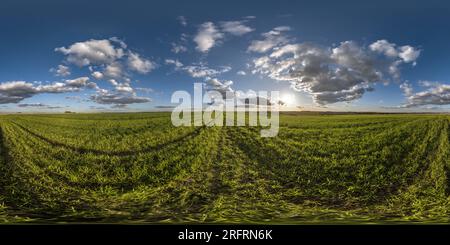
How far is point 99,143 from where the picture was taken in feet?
45.5

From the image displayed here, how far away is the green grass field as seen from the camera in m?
7.06

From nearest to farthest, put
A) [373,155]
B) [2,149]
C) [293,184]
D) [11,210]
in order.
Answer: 1. [11,210]
2. [293,184]
3. [373,155]
4. [2,149]

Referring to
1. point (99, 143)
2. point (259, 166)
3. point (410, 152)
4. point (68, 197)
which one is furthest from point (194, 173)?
point (410, 152)

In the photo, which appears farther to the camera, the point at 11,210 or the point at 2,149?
the point at 2,149

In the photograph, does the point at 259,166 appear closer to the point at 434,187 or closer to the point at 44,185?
the point at 434,187

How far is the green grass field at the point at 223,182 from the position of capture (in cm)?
706

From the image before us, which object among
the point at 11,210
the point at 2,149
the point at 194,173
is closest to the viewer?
the point at 11,210

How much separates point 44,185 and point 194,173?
12.2 ft

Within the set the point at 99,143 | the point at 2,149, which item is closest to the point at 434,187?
the point at 99,143

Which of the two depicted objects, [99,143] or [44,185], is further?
[99,143]

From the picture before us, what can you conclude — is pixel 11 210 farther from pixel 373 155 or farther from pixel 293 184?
pixel 373 155

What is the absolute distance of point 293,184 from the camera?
29.8 ft

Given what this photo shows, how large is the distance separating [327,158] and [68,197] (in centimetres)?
770

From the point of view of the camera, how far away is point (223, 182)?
9148 millimetres
